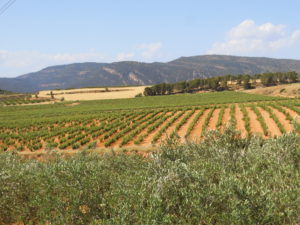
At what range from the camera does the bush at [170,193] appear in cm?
524

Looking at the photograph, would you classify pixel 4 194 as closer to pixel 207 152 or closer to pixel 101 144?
pixel 207 152

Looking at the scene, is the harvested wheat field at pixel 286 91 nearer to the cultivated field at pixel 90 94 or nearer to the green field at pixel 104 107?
the green field at pixel 104 107

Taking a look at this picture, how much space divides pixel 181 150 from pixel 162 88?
119 meters

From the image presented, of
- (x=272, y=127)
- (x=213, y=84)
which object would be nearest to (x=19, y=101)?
(x=213, y=84)

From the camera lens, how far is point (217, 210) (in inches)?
231

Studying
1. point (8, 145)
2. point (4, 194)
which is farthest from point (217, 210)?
point (8, 145)

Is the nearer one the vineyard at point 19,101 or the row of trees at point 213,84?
the vineyard at point 19,101

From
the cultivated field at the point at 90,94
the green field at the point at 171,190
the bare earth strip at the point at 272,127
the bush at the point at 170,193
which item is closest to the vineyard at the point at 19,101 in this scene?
the cultivated field at the point at 90,94

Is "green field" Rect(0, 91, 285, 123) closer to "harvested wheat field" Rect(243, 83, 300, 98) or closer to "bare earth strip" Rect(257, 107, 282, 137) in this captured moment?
"harvested wheat field" Rect(243, 83, 300, 98)

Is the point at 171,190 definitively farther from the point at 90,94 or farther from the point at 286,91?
the point at 90,94

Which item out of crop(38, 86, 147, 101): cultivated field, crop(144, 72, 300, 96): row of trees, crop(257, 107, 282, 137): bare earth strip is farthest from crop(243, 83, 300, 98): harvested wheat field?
crop(38, 86, 147, 101): cultivated field

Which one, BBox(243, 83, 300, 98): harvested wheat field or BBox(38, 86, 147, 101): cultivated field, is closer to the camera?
BBox(243, 83, 300, 98): harvested wheat field

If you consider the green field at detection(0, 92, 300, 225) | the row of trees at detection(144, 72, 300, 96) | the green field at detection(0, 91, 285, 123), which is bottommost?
the green field at detection(0, 91, 285, 123)

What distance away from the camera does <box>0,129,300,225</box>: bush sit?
5.24m
